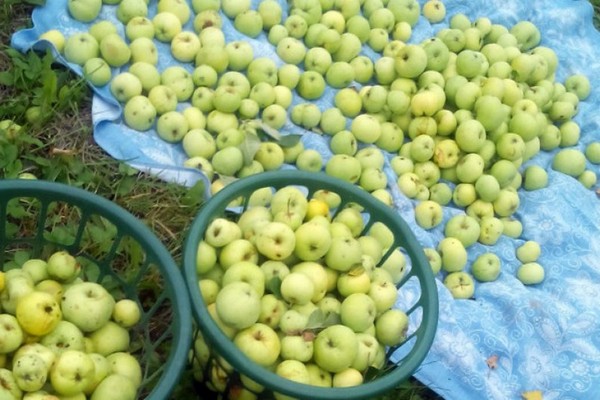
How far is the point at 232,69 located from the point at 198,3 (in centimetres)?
30

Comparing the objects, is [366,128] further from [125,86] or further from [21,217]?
[21,217]

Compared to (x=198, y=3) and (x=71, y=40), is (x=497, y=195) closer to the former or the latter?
(x=198, y=3)

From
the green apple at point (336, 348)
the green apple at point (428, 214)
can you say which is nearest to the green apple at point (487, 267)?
the green apple at point (428, 214)

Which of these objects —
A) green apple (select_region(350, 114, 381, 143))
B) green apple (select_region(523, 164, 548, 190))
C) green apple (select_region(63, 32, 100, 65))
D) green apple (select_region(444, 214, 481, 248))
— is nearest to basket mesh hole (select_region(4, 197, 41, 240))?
green apple (select_region(63, 32, 100, 65))

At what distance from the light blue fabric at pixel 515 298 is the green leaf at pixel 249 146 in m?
0.19

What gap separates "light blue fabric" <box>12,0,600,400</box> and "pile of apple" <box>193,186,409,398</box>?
35 cm

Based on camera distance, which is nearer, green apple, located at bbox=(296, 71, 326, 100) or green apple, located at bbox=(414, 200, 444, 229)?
green apple, located at bbox=(414, 200, 444, 229)

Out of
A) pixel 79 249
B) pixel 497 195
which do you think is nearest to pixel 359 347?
pixel 79 249

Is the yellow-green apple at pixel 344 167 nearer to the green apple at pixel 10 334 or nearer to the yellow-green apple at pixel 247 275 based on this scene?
the yellow-green apple at pixel 247 275

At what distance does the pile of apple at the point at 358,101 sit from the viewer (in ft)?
8.55

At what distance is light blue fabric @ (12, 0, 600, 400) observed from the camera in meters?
2.33

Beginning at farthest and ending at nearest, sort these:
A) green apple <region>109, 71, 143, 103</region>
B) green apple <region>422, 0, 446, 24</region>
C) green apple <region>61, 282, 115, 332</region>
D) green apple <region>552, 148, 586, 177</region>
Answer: green apple <region>422, 0, 446, 24</region>, green apple <region>552, 148, 586, 177</region>, green apple <region>109, 71, 143, 103</region>, green apple <region>61, 282, 115, 332</region>

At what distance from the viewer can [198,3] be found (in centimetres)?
289

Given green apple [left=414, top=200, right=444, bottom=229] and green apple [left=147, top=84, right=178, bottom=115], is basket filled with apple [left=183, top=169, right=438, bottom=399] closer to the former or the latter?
green apple [left=414, top=200, right=444, bottom=229]
